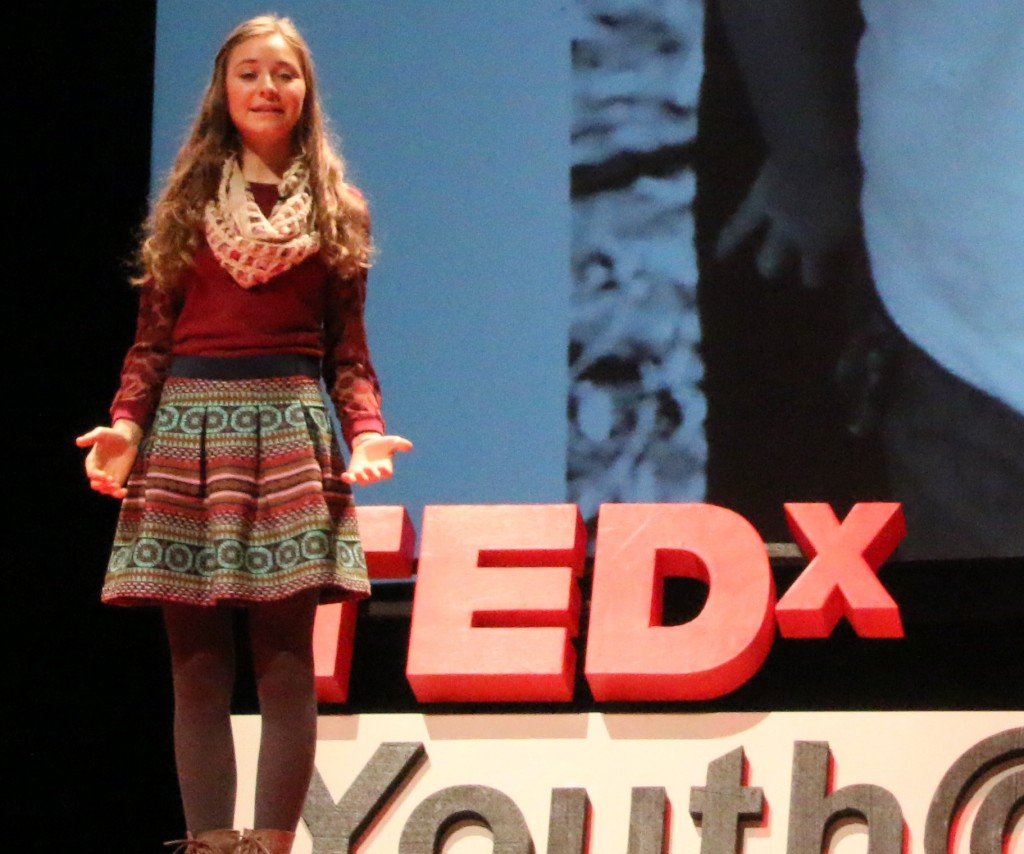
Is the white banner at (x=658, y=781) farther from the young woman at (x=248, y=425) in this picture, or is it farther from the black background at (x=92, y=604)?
the young woman at (x=248, y=425)

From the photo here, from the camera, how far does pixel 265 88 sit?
2.21m

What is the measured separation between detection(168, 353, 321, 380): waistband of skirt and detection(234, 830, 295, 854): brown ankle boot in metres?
0.55

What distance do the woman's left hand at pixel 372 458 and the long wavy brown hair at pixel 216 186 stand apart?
0.23m

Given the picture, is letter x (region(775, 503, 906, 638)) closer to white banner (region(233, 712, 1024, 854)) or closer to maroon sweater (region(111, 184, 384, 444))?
white banner (region(233, 712, 1024, 854))

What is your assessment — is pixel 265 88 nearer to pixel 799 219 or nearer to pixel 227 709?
pixel 227 709

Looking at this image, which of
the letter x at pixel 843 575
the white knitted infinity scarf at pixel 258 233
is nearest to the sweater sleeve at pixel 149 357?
the white knitted infinity scarf at pixel 258 233

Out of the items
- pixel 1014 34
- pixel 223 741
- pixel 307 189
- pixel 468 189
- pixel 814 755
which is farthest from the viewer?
pixel 468 189

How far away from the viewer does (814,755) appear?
3.23 m

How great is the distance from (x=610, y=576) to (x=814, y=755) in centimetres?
55

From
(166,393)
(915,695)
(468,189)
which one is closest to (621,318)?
(468,189)

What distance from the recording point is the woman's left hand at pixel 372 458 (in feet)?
6.94

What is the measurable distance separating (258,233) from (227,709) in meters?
0.59

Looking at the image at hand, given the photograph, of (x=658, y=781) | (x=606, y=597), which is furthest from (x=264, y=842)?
(x=606, y=597)

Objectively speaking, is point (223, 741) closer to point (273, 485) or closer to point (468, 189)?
point (273, 485)
